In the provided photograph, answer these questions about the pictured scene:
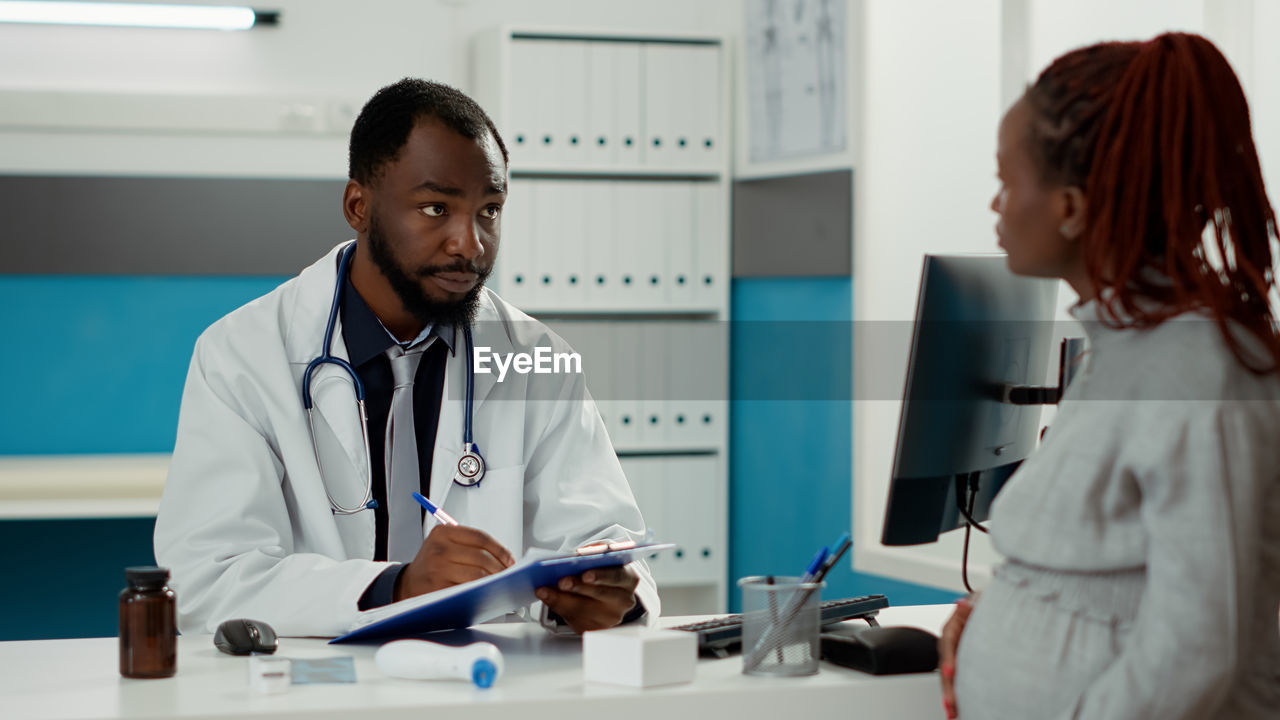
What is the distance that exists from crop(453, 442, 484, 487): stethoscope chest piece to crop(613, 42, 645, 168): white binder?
75.3 inches

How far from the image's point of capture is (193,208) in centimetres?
320

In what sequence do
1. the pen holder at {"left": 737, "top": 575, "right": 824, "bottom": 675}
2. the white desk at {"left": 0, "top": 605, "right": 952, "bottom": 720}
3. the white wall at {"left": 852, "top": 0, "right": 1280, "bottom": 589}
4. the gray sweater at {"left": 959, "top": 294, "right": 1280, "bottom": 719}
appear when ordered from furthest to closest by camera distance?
1. the white wall at {"left": 852, "top": 0, "right": 1280, "bottom": 589}
2. the pen holder at {"left": 737, "top": 575, "right": 824, "bottom": 675}
3. the white desk at {"left": 0, "top": 605, "right": 952, "bottom": 720}
4. the gray sweater at {"left": 959, "top": 294, "right": 1280, "bottom": 719}

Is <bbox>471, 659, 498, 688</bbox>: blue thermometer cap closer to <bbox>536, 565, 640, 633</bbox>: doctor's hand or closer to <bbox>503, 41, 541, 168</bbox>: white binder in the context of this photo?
<bbox>536, 565, 640, 633</bbox>: doctor's hand

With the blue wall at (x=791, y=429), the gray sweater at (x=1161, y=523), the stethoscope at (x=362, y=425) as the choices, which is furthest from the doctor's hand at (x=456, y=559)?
the blue wall at (x=791, y=429)

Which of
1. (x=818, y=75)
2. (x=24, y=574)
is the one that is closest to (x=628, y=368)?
(x=818, y=75)

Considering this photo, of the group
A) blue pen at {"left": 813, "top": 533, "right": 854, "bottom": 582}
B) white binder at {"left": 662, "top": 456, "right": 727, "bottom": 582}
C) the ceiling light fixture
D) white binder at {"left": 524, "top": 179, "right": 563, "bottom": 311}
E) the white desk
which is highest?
the ceiling light fixture

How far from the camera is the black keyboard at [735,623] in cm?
108

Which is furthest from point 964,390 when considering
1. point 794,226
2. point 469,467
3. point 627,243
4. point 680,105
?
point 680,105

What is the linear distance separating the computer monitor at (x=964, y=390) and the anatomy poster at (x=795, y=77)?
1840 millimetres

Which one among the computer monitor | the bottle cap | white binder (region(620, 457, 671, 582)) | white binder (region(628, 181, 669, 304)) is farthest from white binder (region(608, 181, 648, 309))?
the bottle cap

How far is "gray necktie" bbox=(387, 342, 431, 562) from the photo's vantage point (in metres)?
1.50

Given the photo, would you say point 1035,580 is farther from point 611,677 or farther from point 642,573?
point 642,573

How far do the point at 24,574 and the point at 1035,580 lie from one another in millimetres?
2934

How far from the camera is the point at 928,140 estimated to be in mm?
2816
